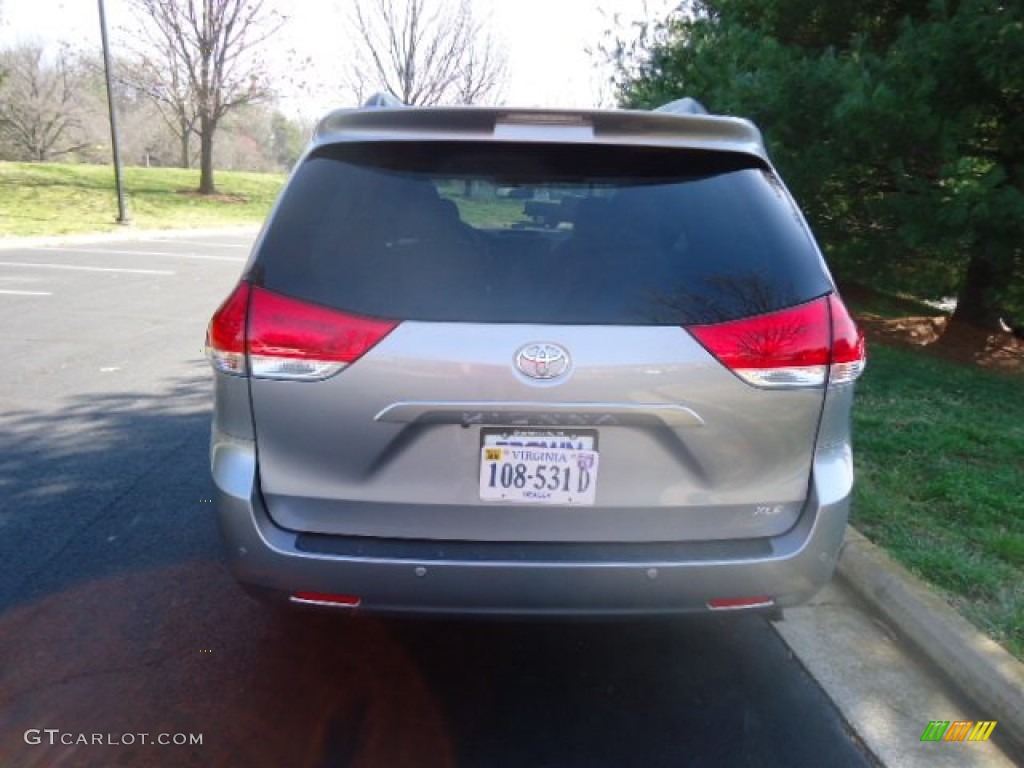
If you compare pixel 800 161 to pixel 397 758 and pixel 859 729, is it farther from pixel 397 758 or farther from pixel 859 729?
pixel 397 758

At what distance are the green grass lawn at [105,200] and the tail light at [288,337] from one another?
61.3 feet

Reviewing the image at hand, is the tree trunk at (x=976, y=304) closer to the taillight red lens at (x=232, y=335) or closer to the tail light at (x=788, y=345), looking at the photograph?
the tail light at (x=788, y=345)

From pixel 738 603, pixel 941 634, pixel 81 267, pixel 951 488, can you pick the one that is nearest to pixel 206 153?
pixel 81 267

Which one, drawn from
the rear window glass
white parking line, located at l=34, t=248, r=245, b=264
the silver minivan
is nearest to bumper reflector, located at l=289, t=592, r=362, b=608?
the silver minivan

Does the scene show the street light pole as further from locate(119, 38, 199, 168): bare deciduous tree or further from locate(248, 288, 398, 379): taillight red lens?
locate(248, 288, 398, 379): taillight red lens

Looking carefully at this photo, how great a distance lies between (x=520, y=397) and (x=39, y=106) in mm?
65573

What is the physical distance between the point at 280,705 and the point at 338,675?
23 centimetres

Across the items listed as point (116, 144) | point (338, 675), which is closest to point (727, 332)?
point (338, 675)

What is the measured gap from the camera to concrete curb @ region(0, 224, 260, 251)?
17.0 meters

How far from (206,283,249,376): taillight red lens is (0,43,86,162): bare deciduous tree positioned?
2387 inches

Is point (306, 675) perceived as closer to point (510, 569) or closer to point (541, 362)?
point (510, 569)

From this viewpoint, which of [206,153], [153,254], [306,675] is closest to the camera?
[306,675]

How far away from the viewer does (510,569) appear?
2232 mm

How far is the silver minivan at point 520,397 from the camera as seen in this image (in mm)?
2193
